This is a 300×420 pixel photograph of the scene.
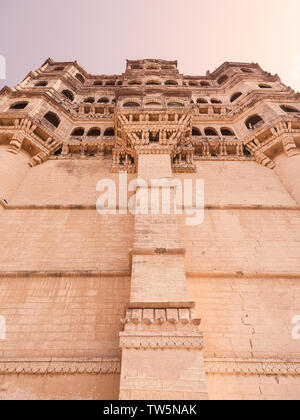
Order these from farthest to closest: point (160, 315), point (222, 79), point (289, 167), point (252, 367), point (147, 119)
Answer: point (222, 79)
point (147, 119)
point (289, 167)
point (252, 367)
point (160, 315)

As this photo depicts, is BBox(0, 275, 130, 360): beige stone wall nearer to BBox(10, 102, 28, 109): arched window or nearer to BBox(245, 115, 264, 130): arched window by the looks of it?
BBox(10, 102, 28, 109): arched window

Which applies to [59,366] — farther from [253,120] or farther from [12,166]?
[253,120]

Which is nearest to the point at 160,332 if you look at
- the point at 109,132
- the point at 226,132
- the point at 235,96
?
the point at 109,132

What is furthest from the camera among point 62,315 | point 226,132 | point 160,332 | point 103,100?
point 103,100

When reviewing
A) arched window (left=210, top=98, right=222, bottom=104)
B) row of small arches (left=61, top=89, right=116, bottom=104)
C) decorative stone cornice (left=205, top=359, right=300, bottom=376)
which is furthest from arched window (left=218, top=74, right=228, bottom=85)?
decorative stone cornice (left=205, top=359, right=300, bottom=376)

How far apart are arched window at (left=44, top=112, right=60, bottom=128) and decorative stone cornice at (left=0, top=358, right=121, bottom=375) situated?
11070 millimetres

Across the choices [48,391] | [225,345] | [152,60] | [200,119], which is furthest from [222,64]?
[48,391]

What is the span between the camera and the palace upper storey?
11703 mm

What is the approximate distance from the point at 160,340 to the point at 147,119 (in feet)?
30.1

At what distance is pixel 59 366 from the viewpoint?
17.7ft

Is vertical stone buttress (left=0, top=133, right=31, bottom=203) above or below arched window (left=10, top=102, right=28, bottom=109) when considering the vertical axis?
below

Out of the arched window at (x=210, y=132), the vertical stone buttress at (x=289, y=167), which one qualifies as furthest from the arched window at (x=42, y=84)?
the vertical stone buttress at (x=289, y=167)

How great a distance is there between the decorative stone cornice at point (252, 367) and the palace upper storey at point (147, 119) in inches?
291

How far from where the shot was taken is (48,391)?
16.8 feet
